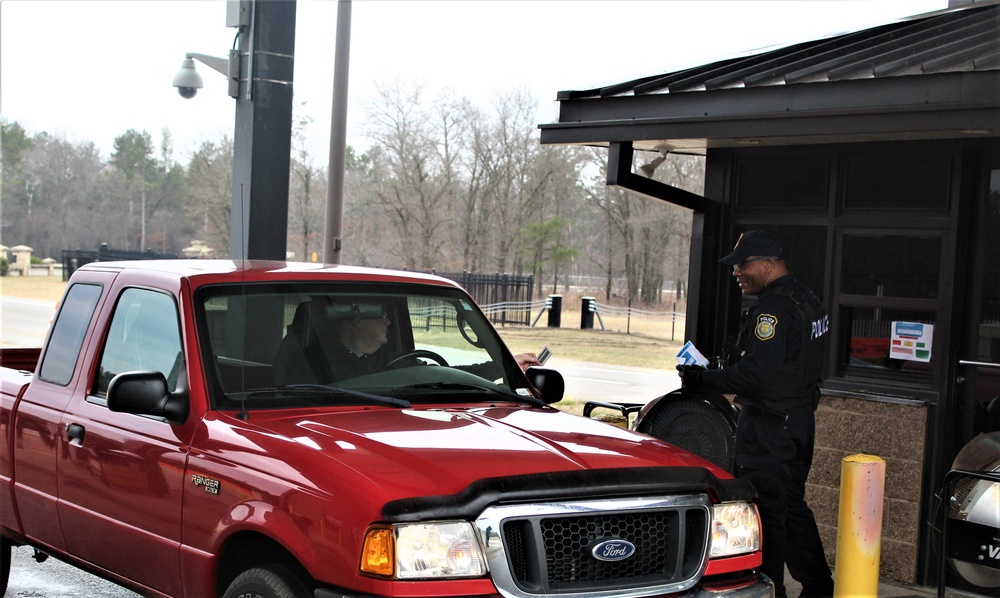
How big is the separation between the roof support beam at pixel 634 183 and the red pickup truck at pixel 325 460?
231 centimetres

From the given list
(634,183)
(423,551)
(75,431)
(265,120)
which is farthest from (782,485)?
(265,120)

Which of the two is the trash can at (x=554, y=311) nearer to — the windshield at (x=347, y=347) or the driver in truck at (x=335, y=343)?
the windshield at (x=347, y=347)

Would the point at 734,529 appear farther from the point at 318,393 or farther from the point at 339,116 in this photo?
the point at 339,116

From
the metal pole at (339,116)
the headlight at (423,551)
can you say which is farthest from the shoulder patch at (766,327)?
the metal pole at (339,116)

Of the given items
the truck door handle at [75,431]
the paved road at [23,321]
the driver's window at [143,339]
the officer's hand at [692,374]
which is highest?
the driver's window at [143,339]

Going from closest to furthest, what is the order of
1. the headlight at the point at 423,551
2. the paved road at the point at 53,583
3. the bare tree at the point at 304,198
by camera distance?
the headlight at the point at 423,551 → the paved road at the point at 53,583 → the bare tree at the point at 304,198

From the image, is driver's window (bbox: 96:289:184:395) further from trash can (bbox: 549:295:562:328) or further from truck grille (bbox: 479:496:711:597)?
trash can (bbox: 549:295:562:328)

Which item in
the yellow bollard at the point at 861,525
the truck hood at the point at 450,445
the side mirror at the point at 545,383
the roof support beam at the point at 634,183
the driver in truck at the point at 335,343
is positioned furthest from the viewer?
the roof support beam at the point at 634,183

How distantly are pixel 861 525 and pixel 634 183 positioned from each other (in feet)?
10.8

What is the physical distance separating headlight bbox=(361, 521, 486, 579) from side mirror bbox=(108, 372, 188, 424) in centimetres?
129

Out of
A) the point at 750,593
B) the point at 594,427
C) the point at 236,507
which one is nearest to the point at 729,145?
the point at 594,427

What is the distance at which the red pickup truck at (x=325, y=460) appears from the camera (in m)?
3.46

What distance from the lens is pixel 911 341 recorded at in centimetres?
696

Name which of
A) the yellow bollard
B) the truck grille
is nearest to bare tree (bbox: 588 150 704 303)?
the yellow bollard
